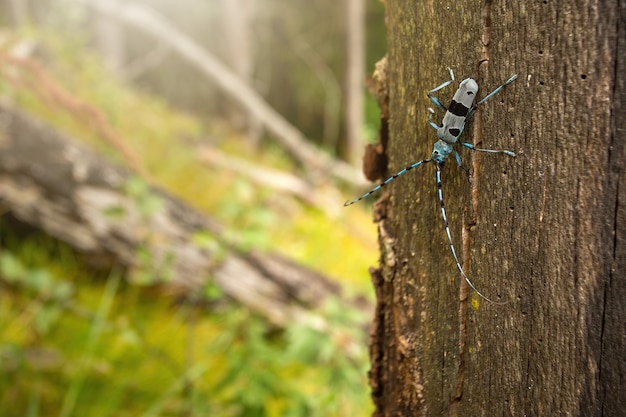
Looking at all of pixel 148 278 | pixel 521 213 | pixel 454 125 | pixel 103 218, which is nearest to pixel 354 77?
pixel 103 218

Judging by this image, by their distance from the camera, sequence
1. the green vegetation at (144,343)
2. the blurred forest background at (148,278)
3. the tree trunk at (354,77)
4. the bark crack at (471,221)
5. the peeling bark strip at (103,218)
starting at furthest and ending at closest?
1. the tree trunk at (354,77)
2. the peeling bark strip at (103,218)
3. the blurred forest background at (148,278)
4. the green vegetation at (144,343)
5. the bark crack at (471,221)

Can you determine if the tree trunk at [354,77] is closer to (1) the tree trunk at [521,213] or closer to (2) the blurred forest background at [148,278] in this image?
(2) the blurred forest background at [148,278]

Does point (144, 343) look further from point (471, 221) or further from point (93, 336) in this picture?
point (471, 221)

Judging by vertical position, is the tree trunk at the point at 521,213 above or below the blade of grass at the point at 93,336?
below

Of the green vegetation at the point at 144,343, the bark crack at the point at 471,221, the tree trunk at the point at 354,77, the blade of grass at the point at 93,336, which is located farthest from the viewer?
the tree trunk at the point at 354,77

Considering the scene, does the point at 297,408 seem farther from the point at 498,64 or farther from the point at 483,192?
the point at 498,64

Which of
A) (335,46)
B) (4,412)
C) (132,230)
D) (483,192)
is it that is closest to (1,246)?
(132,230)

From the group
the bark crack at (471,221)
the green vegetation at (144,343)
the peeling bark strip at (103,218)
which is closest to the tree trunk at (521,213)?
the bark crack at (471,221)

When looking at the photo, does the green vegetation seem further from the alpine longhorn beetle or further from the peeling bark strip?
the alpine longhorn beetle

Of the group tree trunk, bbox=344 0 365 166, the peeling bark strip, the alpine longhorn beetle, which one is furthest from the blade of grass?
tree trunk, bbox=344 0 365 166
